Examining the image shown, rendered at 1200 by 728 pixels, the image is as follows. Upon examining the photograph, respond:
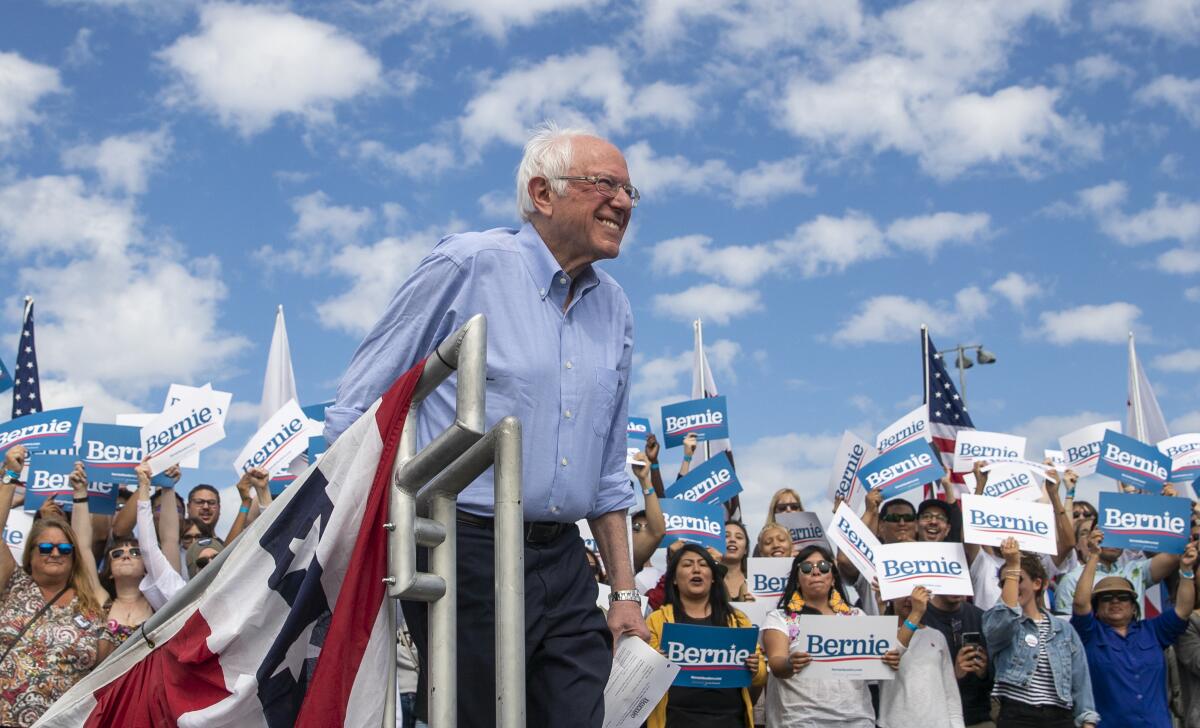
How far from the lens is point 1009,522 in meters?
9.02

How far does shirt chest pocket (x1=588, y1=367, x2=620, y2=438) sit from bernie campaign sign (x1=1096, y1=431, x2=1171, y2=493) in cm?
889

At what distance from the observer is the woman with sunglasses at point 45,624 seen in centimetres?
649

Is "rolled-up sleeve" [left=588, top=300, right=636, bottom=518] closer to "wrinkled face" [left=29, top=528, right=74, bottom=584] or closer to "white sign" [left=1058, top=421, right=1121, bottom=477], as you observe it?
"wrinkled face" [left=29, top=528, right=74, bottom=584]

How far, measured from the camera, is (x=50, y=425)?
10.1 meters

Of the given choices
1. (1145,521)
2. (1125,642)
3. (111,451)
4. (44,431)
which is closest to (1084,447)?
(1145,521)

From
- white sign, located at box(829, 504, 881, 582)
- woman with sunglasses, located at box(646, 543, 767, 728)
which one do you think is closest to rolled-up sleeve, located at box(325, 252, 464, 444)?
woman with sunglasses, located at box(646, 543, 767, 728)

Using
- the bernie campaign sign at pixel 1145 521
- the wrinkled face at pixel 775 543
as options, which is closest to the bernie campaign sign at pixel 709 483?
the wrinkled face at pixel 775 543

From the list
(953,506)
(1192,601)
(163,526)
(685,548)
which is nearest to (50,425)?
(163,526)

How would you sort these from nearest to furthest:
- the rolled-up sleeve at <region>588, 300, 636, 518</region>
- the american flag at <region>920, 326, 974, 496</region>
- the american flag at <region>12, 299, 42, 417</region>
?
the rolled-up sleeve at <region>588, 300, 636, 518</region> → the american flag at <region>12, 299, 42, 417</region> → the american flag at <region>920, 326, 974, 496</region>

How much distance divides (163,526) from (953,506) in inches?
221

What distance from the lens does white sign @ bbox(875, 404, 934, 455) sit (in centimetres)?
1168

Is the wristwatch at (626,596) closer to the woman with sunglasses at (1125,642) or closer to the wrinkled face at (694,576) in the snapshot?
the wrinkled face at (694,576)

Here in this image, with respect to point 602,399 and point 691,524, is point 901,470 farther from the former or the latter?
point 602,399

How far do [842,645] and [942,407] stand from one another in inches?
260
